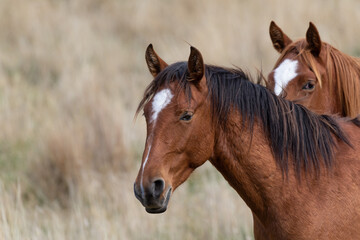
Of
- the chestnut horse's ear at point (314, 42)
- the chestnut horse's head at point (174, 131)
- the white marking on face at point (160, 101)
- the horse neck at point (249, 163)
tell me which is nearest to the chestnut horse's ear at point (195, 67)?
the chestnut horse's head at point (174, 131)

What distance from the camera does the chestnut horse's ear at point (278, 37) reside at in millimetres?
4180

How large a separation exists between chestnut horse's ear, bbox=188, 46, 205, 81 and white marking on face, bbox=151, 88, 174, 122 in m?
0.12

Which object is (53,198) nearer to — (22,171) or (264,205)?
(22,171)

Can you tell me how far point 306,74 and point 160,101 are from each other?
1.46 m

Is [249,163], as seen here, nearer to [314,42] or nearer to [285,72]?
[285,72]

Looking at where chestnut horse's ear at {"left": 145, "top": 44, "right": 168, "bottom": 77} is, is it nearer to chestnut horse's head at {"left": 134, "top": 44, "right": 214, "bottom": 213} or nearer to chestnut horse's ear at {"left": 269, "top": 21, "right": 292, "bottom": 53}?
chestnut horse's head at {"left": 134, "top": 44, "right": 214, "bottom": 213}

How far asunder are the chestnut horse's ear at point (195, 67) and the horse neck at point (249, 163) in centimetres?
24

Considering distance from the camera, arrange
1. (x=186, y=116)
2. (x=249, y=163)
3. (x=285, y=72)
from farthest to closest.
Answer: (x=285, y=72) → (x=249, y=163) → (x=186, y=116)

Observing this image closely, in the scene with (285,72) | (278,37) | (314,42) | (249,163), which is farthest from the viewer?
(278,37)

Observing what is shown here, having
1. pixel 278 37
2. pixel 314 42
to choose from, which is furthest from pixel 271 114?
pixel 278 37

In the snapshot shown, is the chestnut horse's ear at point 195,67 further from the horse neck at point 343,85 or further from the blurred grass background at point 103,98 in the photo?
the horse neck at point 343,85

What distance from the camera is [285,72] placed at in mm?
3688

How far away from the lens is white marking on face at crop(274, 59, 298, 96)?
143 inches

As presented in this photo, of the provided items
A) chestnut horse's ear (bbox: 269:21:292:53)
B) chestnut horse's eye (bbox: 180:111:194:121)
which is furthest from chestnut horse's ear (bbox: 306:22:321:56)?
chestnut horse's eye (bbox: 180:111:194:121)
